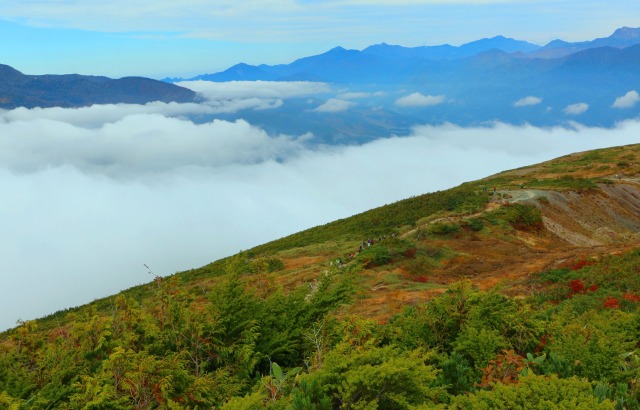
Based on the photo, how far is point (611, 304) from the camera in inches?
606

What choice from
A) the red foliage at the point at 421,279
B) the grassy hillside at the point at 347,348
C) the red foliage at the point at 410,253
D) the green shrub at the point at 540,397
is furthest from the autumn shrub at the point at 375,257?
the green shrub at the point at 540,397

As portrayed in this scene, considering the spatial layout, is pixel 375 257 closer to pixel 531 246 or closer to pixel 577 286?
pixel 531 246

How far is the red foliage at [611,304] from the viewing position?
1513cm

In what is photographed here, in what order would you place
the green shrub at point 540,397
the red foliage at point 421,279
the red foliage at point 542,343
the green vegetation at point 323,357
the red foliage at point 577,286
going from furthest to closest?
1. the red foliage at point 421,279
2. the red foliage at point 577,286
3. the red foliage at point 542,343
4. the green vegetation at point 323,357
5. the green shrub at point 540,397

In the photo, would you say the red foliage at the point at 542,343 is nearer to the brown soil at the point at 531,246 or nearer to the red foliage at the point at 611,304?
the brown soil at the point at 531,246

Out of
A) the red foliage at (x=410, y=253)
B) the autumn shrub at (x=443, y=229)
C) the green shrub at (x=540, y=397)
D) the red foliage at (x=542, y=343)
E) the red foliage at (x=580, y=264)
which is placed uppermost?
the autumn shrub at (x=443, y=229)

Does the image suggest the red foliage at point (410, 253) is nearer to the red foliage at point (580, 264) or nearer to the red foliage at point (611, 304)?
the red foliage at point (580, 264)

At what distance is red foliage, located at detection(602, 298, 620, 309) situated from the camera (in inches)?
596

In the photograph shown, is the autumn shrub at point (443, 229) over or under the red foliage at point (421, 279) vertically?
over

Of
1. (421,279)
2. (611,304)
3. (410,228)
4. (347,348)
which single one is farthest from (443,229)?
(347,348)

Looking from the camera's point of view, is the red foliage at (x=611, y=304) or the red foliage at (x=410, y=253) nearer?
the red foliage at (x=611, y=304)

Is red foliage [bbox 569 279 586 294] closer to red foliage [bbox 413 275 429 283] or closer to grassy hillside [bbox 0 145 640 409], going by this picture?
grassy hillside [bbox 0 145 640 409]

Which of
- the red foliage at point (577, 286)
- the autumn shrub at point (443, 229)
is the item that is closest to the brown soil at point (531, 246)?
the autumn shrub at point (443, 229)

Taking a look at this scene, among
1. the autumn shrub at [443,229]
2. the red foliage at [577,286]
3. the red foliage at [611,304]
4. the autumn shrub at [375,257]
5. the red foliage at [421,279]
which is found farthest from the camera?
the autumn shrub at [443,229]
